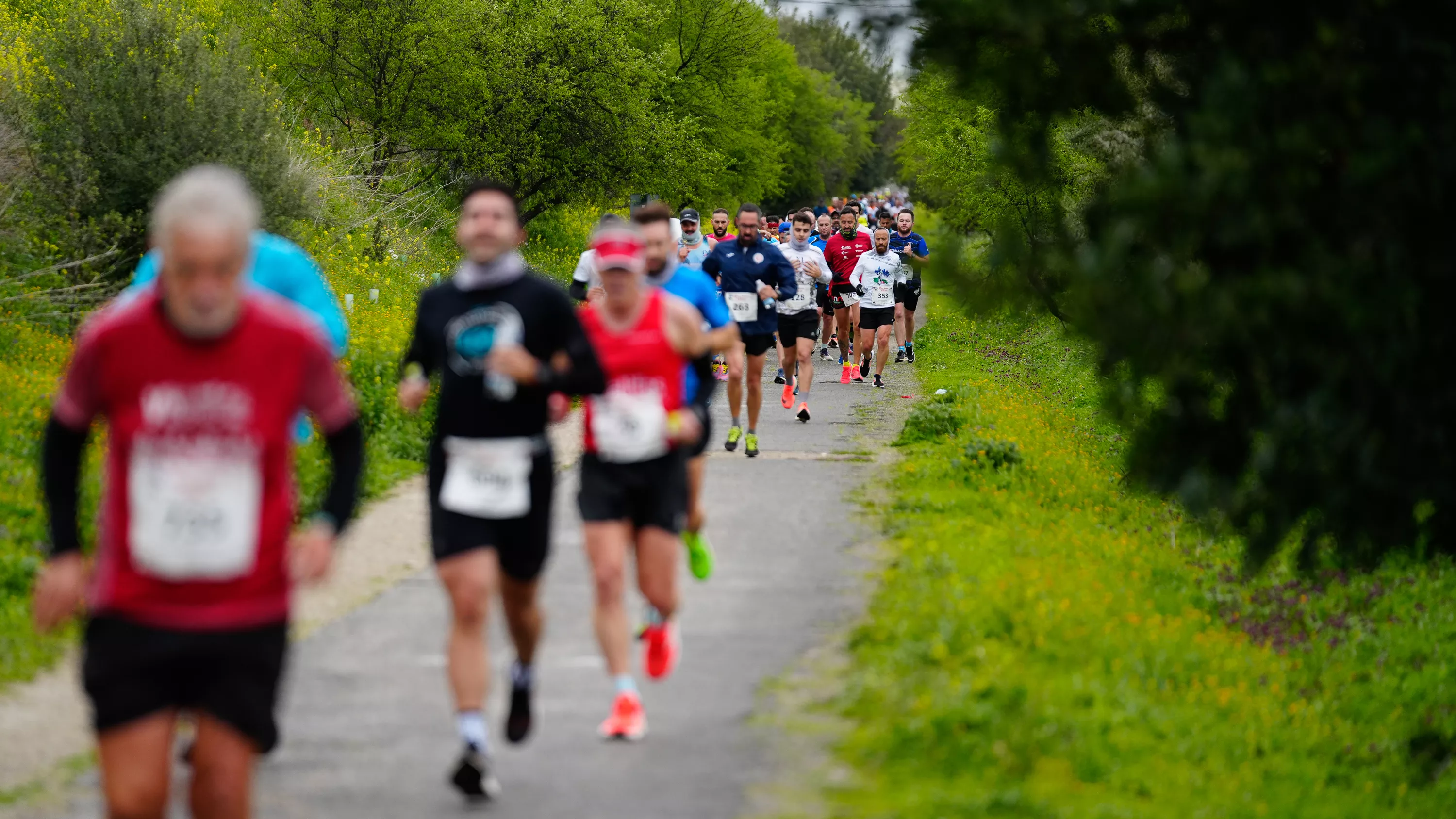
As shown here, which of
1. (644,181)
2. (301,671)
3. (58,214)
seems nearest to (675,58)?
(644,181)

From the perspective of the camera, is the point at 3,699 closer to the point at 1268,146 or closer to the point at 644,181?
the point at 1268,146

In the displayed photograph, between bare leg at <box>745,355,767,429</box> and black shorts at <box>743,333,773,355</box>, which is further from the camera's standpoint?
black shorts at <box>743,333,773,355</box>

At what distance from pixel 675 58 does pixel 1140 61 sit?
171 ft

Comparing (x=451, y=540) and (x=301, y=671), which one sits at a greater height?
(x=451, y=540)

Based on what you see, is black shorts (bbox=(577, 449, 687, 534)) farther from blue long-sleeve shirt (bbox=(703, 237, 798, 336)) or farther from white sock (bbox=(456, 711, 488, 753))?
blue long-sleeve shirt (bbox=(703, 237, 798, 336))

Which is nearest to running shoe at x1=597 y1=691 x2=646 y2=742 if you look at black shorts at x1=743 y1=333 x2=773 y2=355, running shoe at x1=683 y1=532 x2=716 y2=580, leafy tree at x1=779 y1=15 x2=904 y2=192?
running shoe at x1=683 y1=532 x2=716 y2=580

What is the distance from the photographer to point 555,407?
22.0 ft

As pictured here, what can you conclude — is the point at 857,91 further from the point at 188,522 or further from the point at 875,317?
the point at 188,522

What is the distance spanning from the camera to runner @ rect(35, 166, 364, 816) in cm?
410

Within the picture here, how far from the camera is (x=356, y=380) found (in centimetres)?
1545

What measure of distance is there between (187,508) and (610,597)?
301 centimetres

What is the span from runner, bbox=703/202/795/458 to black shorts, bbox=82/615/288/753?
37.1 feet

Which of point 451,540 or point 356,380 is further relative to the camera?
point 356,380

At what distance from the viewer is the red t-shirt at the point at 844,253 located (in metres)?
23.0
